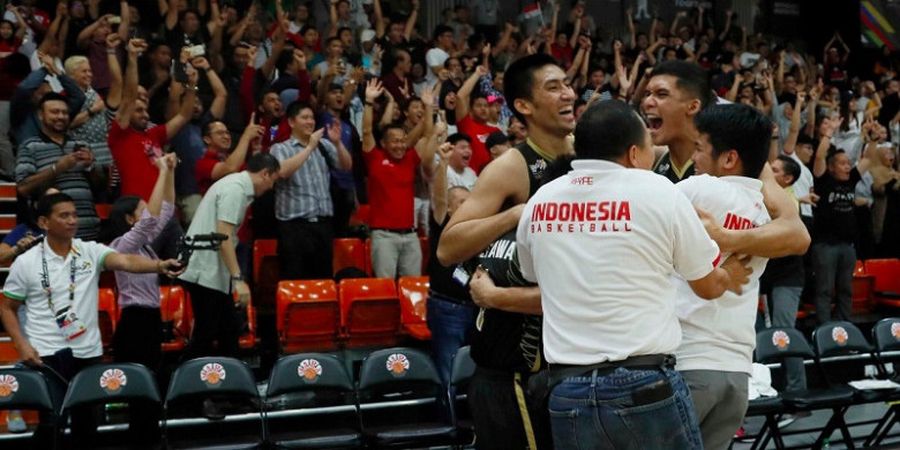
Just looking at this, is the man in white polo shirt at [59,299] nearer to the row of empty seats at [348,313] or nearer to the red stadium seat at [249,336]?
the red stadium seat at [249,336]

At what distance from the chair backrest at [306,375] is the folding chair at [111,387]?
29.9 inches

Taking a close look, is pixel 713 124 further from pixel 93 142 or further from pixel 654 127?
pixel 93 142

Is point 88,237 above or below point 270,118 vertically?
below

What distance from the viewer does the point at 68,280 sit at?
6.34 metres

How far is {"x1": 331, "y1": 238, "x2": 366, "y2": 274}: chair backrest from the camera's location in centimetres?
934

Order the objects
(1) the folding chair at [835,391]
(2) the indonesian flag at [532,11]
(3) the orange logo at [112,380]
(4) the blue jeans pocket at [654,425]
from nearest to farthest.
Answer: (4) the blue jeans pocket at [654,425], (3) the orange logo at [112,380], (1) the folding chair at [835,391], (2) the indonesian flag at [532,11]

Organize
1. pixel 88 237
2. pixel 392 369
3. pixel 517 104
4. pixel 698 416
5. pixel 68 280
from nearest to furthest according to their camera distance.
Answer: pixel 698 416, pixel 517 104, pixel 68 280, pixel 392 369, pixel 88 237

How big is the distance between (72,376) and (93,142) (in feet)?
9.37

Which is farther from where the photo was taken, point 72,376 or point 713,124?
point 72,376

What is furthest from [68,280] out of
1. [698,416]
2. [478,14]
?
[478,14]

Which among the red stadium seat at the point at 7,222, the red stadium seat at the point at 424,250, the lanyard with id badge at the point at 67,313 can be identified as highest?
the red stadium seat at the point at 7,222

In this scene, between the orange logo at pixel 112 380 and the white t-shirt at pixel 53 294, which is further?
the white t-shirt at pixel 53 294

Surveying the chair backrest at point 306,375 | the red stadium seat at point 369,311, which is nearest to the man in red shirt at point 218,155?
the red stadium seat at point 369,311

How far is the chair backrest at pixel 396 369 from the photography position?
266 inches
